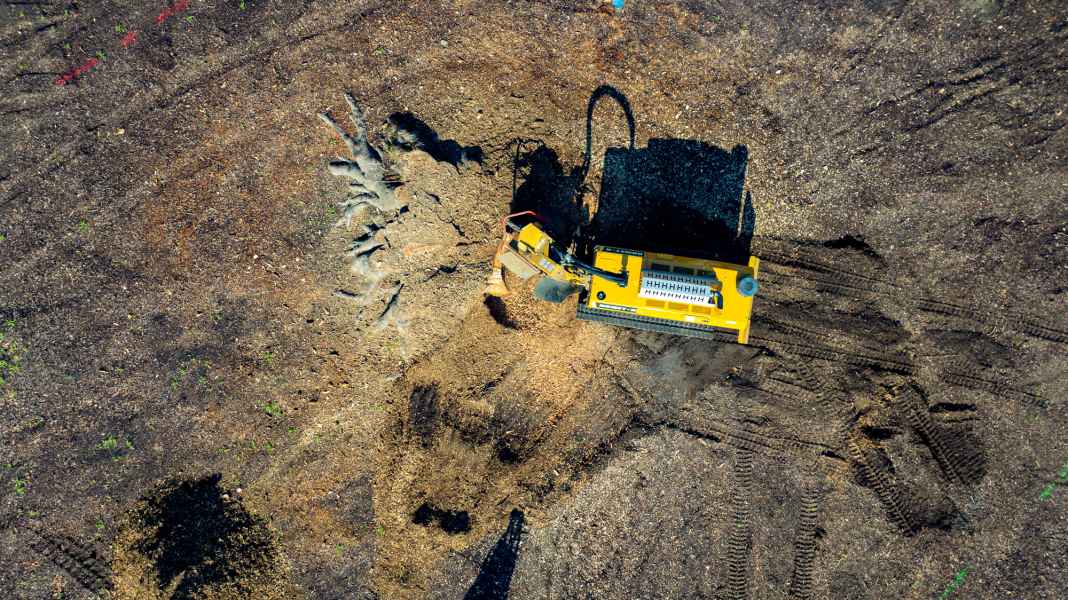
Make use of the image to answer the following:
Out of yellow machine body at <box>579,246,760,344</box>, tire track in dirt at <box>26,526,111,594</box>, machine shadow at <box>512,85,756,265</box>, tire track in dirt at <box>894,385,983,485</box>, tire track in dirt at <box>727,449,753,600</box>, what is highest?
machine shadow at <box>512,85,756,265</box>

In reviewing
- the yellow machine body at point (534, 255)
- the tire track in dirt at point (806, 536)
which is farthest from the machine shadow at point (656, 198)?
the tire track in dirt at point (806, 536)

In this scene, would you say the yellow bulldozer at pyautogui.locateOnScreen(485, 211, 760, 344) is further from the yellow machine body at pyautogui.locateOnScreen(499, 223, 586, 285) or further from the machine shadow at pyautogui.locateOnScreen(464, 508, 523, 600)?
the machine shadow at pyautogui.locateOnScreen(464, 508, 523, 600)

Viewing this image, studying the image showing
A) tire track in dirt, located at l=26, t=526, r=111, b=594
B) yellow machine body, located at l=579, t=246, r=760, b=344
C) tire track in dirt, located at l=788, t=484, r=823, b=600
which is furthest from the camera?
tire track in dirt, located at l=26, t=526, r=111, b=594

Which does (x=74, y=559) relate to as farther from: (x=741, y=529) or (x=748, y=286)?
(x=748, y=286)

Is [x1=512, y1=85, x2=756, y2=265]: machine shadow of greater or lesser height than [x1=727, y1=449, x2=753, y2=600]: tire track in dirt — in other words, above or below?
above

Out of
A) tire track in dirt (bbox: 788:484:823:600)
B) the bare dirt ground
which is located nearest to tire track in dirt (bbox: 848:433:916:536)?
the bare dirt ground

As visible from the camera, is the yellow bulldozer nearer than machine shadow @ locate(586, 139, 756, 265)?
Yes

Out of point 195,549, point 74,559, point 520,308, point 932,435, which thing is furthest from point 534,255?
point 74,559
